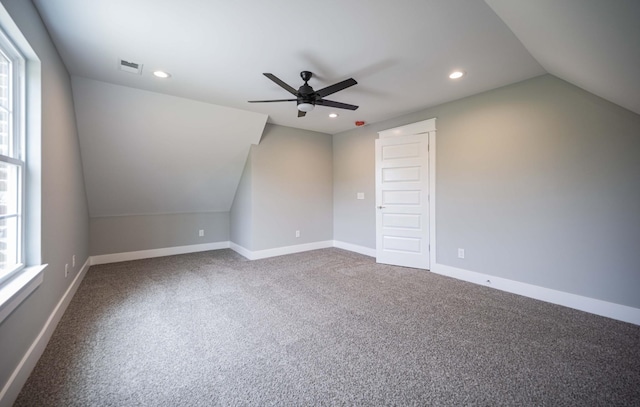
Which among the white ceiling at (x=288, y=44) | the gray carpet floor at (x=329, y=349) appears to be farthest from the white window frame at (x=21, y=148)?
the gray carpet floor at (x=329, y=349)

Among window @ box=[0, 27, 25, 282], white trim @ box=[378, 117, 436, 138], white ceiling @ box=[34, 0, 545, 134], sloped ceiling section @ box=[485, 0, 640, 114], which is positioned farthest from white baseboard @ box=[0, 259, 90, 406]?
white trim @ box=[378, 117, 436, 138]

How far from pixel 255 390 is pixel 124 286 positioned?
2.74 meters

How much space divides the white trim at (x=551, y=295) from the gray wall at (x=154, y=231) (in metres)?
4.30

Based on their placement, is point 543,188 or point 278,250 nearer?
point 543,188

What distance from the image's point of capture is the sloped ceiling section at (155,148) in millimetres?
3307

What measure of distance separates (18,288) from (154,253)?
354cm

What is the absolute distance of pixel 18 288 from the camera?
5.14ft

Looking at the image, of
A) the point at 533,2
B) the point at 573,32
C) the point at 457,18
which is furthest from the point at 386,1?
the point at 573,32

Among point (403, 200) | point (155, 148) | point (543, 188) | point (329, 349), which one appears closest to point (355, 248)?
point (403, 200)

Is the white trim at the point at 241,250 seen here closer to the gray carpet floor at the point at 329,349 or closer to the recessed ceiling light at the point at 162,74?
the gray carpet floor at the point at 329,349

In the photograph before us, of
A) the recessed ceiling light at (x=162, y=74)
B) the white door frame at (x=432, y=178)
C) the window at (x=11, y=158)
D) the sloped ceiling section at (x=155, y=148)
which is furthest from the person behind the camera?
the white door frame at (x=432, y=178)

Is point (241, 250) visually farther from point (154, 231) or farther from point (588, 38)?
point (588, 38)

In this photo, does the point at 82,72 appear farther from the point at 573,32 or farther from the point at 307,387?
the point at 573,32

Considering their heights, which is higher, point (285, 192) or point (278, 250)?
point (285, 192)
